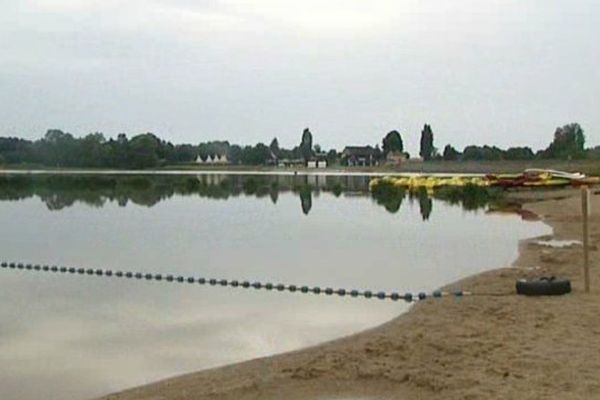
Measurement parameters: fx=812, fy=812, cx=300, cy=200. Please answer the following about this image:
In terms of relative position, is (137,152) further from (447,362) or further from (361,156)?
(447,362)

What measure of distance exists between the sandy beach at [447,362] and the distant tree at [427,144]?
334 feet

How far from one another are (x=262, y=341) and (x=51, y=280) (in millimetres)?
6677

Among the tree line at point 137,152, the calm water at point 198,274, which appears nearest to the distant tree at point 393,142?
the tree line at point 137,152

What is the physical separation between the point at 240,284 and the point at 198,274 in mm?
2182

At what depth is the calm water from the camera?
913 cm

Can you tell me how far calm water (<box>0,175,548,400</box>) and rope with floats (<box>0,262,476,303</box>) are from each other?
0.47 feet

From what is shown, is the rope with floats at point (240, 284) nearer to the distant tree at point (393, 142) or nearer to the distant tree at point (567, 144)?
the distant tree at point (567, 144)

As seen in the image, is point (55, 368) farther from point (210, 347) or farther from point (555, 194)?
point (555, 194)

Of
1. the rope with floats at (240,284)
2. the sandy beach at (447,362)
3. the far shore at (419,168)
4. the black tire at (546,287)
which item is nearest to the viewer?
the sandy beach at (447,362)

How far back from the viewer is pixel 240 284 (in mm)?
13742

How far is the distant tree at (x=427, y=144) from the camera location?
11138 centimetres

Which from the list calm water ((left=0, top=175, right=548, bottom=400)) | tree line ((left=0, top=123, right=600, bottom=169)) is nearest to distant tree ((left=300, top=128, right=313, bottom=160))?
tree line ((left=0, top=123, right=600, bottom=169))

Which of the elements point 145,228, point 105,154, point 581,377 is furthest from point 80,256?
point 105,154

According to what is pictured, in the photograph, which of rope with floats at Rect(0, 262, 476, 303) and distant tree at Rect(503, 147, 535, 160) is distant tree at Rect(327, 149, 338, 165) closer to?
distant tree at Rect(503, 147, 535, 160)
